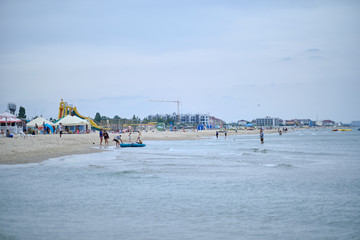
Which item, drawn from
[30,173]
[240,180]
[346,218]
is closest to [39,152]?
[30,173]

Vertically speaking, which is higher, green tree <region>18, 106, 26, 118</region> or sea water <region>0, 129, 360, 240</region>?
green tree <region>18, 106, 26, 118</region>

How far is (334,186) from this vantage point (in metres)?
14.9

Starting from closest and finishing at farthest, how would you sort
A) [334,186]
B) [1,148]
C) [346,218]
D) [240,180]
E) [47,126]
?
[346,218] < [334,186] < [240,180] < [1,148] < [47,126]

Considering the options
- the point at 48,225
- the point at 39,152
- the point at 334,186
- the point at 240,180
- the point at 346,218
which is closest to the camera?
the point at 48,225

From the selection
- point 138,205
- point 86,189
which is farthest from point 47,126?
point 138,205

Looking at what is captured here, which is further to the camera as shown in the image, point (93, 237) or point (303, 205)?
point (303, 205)

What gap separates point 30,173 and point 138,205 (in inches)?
341

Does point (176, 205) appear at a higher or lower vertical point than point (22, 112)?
lower

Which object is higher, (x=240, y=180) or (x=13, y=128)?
(x=13, y=128)

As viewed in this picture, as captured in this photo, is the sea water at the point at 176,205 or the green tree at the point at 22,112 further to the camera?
the green tree at the point at 22,112

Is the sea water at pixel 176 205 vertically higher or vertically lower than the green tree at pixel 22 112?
lower

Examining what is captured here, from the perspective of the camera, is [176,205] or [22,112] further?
[22,112]

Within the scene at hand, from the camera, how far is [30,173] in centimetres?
1742

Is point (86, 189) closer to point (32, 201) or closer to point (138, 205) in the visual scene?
point (32, 201)
